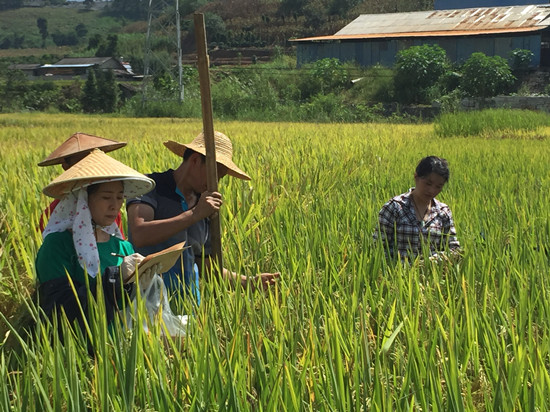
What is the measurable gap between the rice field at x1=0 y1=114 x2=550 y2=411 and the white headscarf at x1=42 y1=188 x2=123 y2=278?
190 millimetres

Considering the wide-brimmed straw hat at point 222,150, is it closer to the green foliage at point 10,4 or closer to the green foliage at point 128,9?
the green foliage at point 128,9

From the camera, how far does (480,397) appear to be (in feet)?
5.61

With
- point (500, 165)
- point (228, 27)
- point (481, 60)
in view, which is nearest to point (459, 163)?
point (500, 165)

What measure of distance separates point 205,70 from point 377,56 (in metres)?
25.2

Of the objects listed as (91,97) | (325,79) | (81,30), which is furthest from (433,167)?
(81,30)

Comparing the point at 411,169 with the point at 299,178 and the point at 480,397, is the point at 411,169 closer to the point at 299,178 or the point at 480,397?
the point at 299,178

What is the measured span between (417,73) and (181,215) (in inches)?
801

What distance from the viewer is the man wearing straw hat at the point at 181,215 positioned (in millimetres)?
2385

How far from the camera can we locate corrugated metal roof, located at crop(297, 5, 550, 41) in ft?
81.9

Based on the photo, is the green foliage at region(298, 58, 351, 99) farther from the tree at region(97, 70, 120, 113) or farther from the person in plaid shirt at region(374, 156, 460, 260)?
the person in plaid shirt at region(374, 156, 460, 260)

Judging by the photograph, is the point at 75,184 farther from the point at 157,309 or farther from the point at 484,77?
the point at 484,77

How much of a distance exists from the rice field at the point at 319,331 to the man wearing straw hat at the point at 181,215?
156mm

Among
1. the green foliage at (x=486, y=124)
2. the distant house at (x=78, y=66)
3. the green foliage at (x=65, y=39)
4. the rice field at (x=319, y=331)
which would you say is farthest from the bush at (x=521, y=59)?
the green foliage at (x=65, y=39)

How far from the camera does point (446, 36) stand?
24.8 metres
